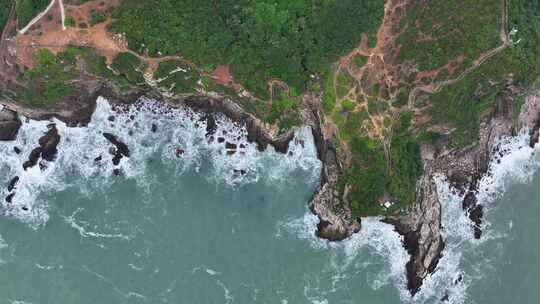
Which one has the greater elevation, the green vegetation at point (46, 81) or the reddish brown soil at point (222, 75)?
the reddish brown soil at point (222, 75)

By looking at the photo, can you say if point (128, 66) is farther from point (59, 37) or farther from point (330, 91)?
point (330, 91)

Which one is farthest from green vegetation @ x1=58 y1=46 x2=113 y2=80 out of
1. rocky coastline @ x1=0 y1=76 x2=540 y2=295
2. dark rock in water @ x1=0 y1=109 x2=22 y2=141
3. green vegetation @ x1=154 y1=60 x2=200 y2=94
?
dark rock in water @ x1=0 y1=109 x2=22 y2=141

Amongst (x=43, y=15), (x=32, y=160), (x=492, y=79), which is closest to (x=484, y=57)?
(x=492, y=79)

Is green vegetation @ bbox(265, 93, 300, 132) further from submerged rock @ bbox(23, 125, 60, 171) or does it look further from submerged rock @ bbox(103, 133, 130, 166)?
submerged rock @ bbox(23, 125, 60, 171)

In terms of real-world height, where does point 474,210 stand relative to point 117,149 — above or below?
below

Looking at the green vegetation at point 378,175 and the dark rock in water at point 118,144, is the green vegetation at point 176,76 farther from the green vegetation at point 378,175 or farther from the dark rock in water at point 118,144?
the green vegetation at point 378,175

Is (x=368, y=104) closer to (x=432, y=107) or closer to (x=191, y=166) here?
(x=432, y=107)

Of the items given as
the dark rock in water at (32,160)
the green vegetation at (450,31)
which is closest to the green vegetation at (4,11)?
the dark rock in water at (32,160)
